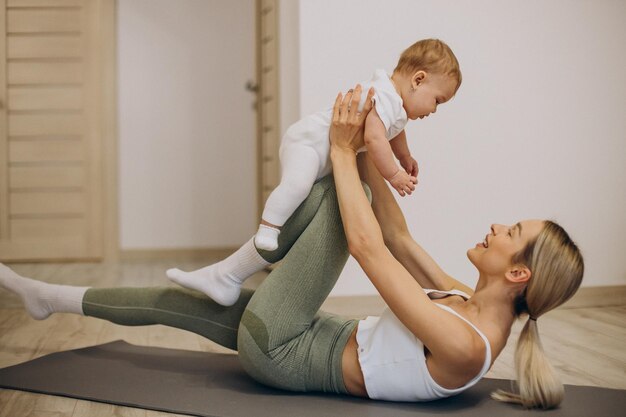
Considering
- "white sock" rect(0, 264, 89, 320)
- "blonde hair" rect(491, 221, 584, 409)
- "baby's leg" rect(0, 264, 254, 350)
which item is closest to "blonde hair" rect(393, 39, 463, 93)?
"blonde hair" rect(491, 221, 584, 409)

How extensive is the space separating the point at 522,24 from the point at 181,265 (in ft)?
9.33

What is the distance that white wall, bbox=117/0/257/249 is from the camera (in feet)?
18.0

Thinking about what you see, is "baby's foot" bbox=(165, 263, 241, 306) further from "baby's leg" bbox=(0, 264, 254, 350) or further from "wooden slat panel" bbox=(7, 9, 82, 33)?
"wooden slat panel" bbox=(7, 9, 82, 33)

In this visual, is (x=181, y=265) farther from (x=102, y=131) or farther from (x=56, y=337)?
(x=56, y=337)

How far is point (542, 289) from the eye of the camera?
5.17ft

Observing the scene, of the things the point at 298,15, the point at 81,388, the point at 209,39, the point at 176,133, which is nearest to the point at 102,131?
the point at 176,133

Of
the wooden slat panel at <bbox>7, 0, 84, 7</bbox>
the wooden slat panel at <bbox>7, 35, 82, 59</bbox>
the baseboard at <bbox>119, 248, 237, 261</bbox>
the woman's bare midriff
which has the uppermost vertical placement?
the wooden slat panel at <bbox>7, 0, 84, 7</bbox>

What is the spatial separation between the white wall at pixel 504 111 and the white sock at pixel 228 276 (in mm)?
1333

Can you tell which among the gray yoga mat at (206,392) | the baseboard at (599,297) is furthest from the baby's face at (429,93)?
the baseboard at (599,297)

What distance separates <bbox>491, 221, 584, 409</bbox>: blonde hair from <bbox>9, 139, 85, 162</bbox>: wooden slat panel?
4.36 metres

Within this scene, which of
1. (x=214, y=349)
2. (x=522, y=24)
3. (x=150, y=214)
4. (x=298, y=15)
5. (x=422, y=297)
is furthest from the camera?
(x=150, y=214)

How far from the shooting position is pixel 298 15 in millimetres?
3123

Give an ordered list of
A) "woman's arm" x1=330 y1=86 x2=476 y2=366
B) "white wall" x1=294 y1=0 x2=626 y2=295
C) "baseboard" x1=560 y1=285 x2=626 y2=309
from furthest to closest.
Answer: "baseboard" x1=560 y1=285 x2=626 y2=309, "white wall" x1=294 y1=0 x2=626 y2=295, "woman's arm" x1=330 y1=86 x2=476 y2=366

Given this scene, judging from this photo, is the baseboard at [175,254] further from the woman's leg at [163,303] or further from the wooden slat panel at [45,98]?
the woman's leg at [163,303]
